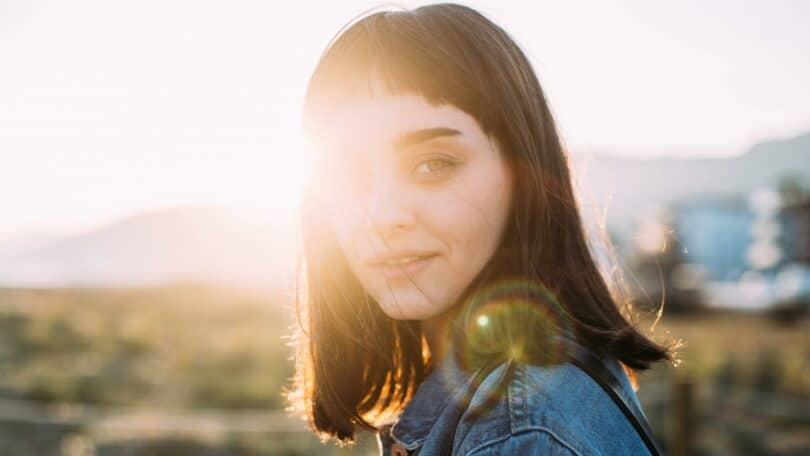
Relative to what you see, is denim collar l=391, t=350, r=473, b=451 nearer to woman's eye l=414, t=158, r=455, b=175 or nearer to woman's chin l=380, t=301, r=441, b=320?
woman's chin l=380, t=301, r=441, b=320

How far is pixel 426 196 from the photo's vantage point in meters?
1.42

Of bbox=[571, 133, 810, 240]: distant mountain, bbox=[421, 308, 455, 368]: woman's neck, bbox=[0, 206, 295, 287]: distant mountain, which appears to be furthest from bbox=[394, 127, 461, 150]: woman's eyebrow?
bbox=[571, 133, 810, 240]: distant mountain

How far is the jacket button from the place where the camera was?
1.54 m

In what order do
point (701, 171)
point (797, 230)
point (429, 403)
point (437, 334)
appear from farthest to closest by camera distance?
1. point (701, 171)
2. point (797, 230)
3. point (437, 334)
4. point (429, 403)

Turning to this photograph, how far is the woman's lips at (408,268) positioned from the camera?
4.69 ft

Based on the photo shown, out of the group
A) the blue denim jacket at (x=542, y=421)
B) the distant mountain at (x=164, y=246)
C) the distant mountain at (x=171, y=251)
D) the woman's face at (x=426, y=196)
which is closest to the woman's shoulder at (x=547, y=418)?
the blue denim jacket at (x=542, y=421)

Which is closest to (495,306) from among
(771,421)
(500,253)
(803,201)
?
(500,253)

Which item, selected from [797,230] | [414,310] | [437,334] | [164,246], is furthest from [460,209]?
[164,246]

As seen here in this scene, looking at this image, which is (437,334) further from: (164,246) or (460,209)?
(164,246)

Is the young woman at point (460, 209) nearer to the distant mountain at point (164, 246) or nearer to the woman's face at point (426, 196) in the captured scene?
the woman's face at point (426, 196)

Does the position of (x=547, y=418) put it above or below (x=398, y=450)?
above

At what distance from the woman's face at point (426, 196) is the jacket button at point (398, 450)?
1.06 ft

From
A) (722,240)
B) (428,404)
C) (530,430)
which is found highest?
(530,430)

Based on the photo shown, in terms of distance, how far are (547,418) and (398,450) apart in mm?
597
